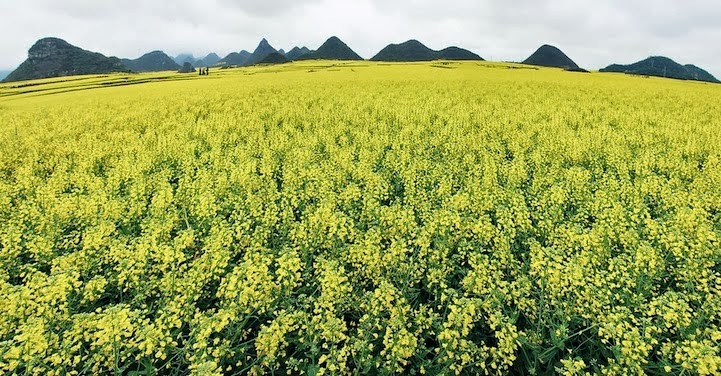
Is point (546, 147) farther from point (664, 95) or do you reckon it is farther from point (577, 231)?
point (664, 95)

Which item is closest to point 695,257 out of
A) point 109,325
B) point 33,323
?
point 109,325

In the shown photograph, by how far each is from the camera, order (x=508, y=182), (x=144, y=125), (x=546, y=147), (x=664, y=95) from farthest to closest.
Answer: (x=664, y=95) < (x=144, y=125) < (x=546, y=147) < (x=508, y=182)

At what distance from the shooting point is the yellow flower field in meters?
4.89

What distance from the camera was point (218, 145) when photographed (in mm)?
16594

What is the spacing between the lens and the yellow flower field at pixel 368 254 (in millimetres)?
4887

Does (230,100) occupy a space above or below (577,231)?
above

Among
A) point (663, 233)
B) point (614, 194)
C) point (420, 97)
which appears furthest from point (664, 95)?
point (663, 233)

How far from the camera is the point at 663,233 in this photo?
7.14 metres

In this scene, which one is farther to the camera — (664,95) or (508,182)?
(664,95)

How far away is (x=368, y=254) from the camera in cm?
639

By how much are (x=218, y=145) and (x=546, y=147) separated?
1496cm

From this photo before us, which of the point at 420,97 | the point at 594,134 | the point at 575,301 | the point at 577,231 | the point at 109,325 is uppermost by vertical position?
the point at 420,97

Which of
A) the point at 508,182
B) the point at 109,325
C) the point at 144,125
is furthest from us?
the point at 144,125

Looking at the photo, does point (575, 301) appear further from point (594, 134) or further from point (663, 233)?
point (594, 134)
